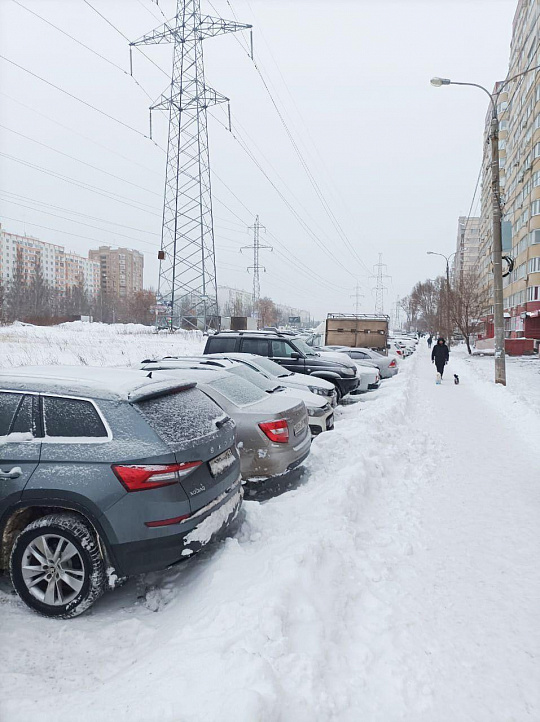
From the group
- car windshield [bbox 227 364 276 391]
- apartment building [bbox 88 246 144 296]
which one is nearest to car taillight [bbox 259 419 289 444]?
car windshield [bbox 227 364 276 391]

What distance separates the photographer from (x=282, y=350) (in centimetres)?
1306

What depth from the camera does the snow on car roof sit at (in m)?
3.69

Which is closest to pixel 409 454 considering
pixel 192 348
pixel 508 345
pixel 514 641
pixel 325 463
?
pixel 325 463

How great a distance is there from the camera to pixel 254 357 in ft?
33.0

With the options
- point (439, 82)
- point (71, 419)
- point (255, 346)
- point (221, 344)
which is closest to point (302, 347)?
point (255, 346)


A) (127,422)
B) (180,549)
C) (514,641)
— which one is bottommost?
(514,641)

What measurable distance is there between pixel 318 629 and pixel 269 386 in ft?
16.6

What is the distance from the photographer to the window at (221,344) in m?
12.4

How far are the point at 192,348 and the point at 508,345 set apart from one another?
24.4 metres

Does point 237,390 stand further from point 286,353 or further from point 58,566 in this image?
point 286,353

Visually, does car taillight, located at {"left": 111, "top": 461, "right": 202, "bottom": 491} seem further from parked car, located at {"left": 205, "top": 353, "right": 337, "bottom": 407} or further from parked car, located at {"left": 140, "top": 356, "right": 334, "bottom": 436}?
parked car, located at {"left": 205, "top": 353, "right": 337, "bottom": 407}

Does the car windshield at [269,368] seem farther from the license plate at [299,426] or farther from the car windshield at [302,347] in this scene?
the license plate at [299,426]

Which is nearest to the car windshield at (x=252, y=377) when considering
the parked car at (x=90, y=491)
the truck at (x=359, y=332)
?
the parked car at (x=90, y=491)

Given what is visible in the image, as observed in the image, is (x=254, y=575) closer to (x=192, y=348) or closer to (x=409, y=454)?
(x=409, y=454)
